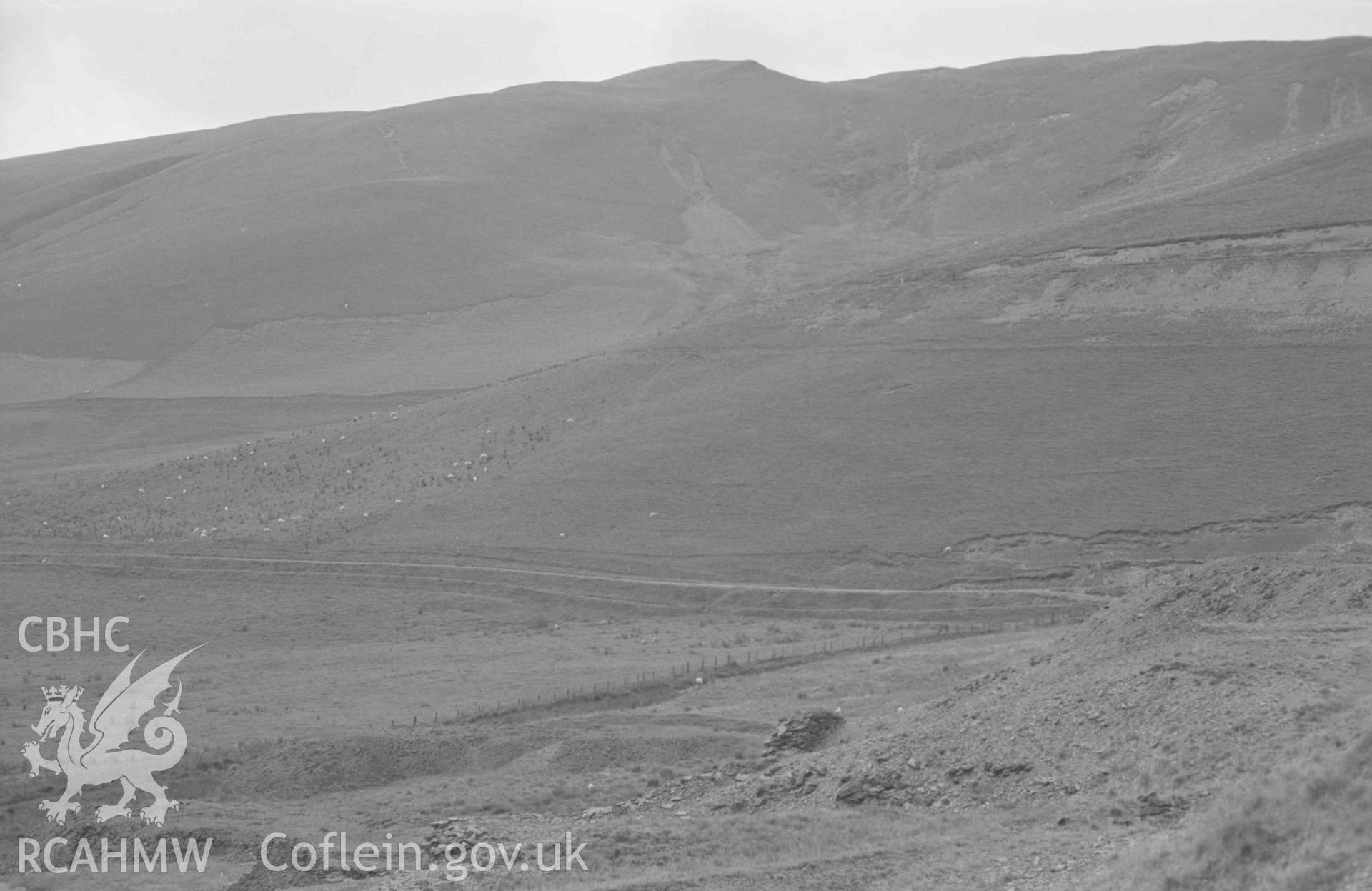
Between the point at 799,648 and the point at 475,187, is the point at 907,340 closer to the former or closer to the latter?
the point at 799,648

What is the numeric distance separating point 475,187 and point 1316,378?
10123cm

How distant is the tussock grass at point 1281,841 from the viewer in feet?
40.7

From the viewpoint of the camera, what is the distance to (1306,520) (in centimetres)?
5094

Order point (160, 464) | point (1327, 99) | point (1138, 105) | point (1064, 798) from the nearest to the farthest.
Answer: point (1064, 798) < point (160, 464) < point (1327, 99) < point (1138, 105)

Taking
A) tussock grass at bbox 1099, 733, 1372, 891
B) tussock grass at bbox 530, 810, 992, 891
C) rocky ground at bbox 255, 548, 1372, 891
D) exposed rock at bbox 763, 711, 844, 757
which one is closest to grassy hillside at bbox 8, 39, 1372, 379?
exposed rock at bbox 763, 711, 844, 757

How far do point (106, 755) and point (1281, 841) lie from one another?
20.9 metres

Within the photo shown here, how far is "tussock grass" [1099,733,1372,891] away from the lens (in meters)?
12.4

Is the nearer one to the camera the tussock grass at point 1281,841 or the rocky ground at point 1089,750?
the tussock grass at point 1281,841

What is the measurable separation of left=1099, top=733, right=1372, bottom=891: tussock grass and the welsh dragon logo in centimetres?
1575

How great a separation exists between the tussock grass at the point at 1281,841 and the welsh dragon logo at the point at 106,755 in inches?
620

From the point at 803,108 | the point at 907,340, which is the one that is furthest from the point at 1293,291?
the point at 803,108

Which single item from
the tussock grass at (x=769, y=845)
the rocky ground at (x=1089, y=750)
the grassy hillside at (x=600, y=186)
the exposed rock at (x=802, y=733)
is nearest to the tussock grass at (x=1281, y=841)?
the rocky ground at (x=1089, y=750)

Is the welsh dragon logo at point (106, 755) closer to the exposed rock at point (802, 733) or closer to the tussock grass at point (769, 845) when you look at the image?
the tussock grass at point (769, 845)

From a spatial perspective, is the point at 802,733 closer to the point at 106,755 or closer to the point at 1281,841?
the point at 106,755
